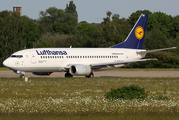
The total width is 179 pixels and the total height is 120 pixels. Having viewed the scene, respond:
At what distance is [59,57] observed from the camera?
35.9 m

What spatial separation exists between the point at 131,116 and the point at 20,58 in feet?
76.2

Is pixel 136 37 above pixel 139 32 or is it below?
below

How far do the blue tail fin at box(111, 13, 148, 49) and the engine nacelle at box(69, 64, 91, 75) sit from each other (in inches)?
327

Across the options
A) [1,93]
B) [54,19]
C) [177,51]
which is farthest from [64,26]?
[1,93]

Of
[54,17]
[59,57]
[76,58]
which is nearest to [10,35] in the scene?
[76,58]

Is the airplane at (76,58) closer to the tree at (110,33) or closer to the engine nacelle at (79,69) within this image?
the engine nacelle at (79,69)

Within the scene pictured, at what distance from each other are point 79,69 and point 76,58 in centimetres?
274

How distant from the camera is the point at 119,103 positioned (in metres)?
15.5

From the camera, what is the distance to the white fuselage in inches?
1326

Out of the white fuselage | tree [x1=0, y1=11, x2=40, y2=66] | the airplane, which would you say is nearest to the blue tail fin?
the airplane

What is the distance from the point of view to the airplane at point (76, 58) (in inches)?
1332

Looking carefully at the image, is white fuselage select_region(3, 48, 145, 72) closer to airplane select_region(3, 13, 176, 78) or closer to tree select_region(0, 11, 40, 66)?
airplane select_region(3, 13, 176, 78)

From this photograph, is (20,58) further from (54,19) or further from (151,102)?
(54,19)

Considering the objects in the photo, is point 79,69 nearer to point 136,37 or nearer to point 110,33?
point 136,37
